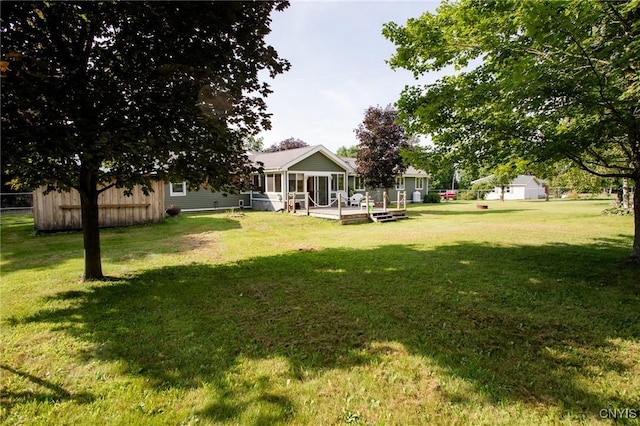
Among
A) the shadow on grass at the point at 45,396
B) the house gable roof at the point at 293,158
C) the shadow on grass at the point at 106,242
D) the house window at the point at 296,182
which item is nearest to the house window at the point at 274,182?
the house gable roof at the point at 293,158

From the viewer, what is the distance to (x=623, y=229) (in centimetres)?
1207

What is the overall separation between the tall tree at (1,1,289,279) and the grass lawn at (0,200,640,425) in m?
2.09

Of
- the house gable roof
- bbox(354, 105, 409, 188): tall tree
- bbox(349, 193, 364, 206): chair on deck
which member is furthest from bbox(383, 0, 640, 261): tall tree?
bbox(349, 193, 364, 206): chair on deck

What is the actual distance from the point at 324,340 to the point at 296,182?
58.6 feet

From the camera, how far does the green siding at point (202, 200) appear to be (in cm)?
2092

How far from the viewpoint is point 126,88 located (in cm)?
489

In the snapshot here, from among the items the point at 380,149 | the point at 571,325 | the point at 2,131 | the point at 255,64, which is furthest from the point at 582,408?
the point at 380,149

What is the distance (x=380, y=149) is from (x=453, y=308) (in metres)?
18.2

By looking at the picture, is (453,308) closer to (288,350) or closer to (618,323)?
(618,323)

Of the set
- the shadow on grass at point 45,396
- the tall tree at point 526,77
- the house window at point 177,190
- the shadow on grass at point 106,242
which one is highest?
the tall tree at point 526,77

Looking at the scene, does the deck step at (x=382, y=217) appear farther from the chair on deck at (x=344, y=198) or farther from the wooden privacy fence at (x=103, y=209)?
the wooden privacy fence at (x=103, y=209)

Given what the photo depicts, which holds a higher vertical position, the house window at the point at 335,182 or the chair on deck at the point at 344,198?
the house window at the point at 335,182

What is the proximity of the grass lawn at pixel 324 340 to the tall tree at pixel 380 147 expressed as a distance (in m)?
14.4

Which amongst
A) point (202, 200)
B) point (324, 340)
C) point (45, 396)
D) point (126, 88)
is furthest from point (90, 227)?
point (202, 200)
